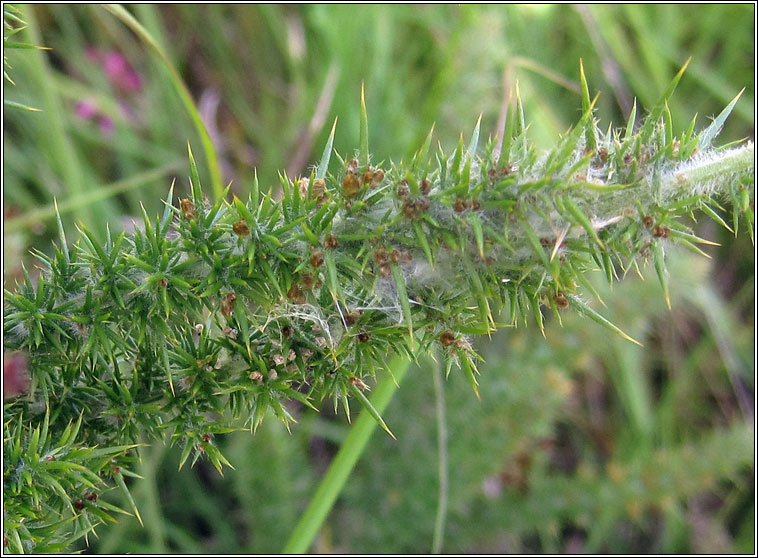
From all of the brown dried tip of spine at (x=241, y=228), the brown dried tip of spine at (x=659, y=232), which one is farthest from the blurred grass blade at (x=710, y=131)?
the brown dried tip of spine at (x=241, y=228)

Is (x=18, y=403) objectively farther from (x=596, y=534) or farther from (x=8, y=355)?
(x=596, y=534)

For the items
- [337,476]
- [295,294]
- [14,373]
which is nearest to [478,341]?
[337,476]

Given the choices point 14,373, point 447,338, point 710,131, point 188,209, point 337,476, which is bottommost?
point 337,476

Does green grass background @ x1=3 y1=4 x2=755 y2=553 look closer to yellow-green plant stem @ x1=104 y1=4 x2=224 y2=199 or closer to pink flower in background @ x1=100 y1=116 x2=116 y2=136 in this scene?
pink flower in background @ x1=100 y1=116 x2=116 y2=136

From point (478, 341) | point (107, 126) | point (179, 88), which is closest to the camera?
point (179, 88)

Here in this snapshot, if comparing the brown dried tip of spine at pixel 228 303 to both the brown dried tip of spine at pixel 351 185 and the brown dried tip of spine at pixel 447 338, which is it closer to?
the brown dried tip of spine at pixel 351 185

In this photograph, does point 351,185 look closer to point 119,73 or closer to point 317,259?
point 317,259
